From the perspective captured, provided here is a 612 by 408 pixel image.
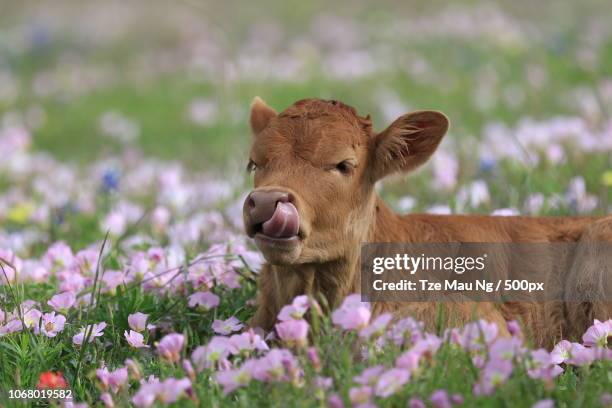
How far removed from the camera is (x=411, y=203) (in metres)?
7.34

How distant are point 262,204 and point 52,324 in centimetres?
129

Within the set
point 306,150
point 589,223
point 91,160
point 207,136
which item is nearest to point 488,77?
point 207,136

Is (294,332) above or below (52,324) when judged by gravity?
below

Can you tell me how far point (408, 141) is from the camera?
4.97m

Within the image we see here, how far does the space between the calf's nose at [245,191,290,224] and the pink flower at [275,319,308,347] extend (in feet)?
1.67

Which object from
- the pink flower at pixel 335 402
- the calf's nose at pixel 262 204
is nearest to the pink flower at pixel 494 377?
the pink flower at pixel 335 402

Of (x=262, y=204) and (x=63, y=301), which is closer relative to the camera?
(x=262, y=204)

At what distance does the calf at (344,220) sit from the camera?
4.46 metres

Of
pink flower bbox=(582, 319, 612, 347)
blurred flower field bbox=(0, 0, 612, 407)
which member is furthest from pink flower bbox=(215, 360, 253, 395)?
pink flower bbox=(582, 319, 612, 347)

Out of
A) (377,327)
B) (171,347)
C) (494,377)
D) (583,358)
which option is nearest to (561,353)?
(583,358)

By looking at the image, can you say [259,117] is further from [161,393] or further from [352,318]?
[161,393]

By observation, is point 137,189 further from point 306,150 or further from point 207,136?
point 306,150

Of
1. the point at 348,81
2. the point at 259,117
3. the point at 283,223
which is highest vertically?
the point at 348,81

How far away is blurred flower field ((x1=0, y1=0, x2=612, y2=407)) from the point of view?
391cm
